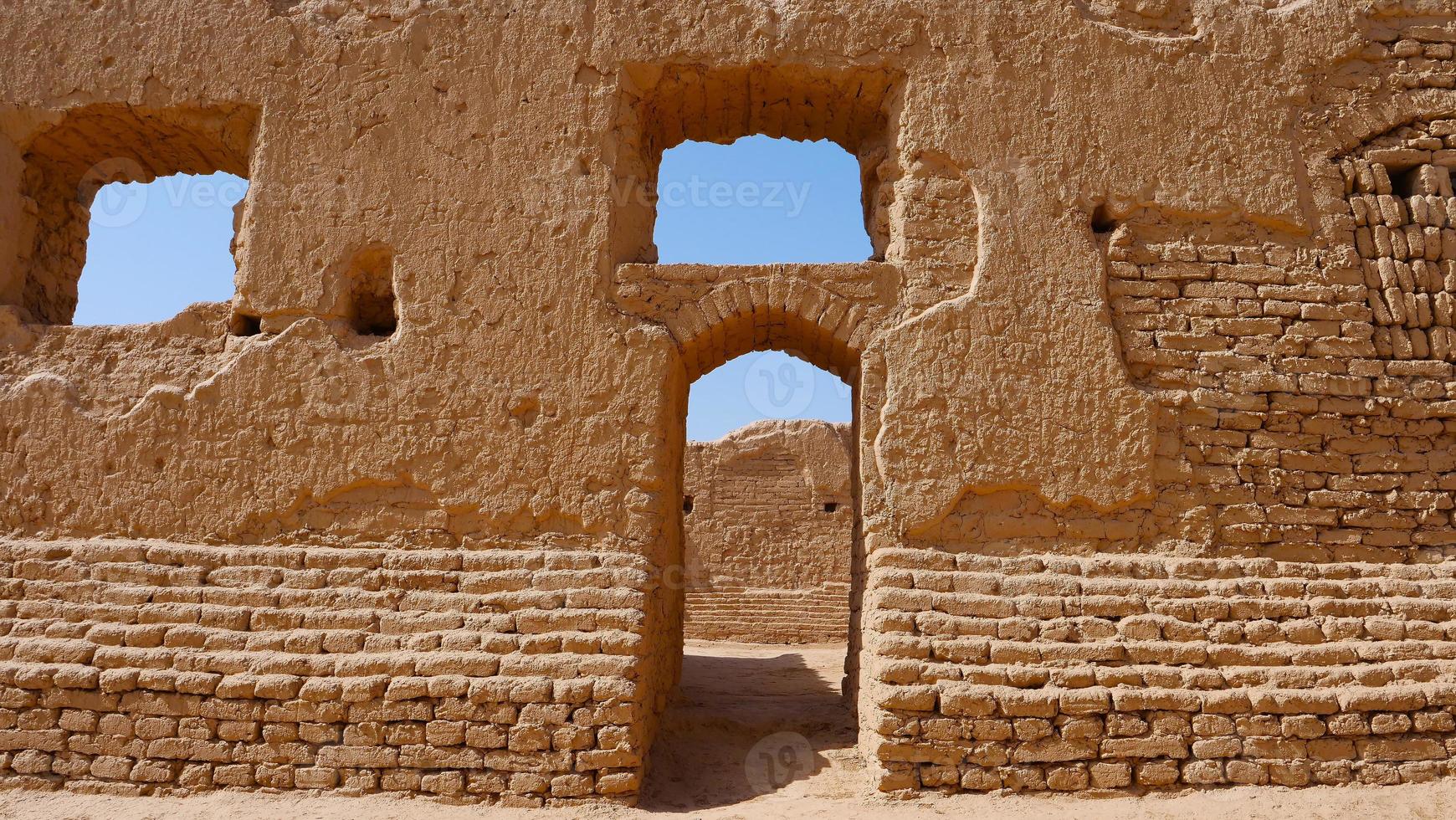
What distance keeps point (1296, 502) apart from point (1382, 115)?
239cm

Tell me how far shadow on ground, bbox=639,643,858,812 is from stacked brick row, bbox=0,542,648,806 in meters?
0.58

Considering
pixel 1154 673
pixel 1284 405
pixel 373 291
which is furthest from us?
pixel 373 291

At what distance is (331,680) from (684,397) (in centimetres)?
258

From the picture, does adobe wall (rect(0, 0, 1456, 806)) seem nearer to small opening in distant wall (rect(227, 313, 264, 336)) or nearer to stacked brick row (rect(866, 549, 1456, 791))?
stacked brick row (rect(866, 549, 1456, 791))

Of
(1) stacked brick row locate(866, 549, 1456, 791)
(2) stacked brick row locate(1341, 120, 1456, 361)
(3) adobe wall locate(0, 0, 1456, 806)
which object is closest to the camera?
(1) stacked brick row locate(866, 549, 1456, 791)

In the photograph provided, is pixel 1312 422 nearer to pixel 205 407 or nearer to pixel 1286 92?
pixel 1286 92

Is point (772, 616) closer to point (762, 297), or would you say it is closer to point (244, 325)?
point (762, 297)

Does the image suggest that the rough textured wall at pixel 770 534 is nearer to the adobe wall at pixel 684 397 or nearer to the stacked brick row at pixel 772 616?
the stacked brick row at pixel 772 616

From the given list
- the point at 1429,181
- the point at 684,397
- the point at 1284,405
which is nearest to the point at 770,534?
the point at 684,397

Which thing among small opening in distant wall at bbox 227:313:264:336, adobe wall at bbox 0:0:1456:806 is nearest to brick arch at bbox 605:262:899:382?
adobe wall at bbox 0:0:1456:806

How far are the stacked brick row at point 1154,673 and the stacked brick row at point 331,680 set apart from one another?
1.41 metres

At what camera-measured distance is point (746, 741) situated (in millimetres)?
5176

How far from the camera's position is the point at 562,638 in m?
4.31

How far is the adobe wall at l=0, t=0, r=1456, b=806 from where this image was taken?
4.13m
